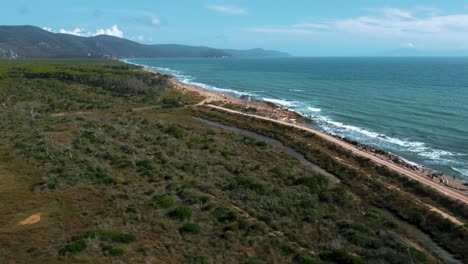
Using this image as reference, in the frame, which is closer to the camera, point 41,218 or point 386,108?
point 41,218

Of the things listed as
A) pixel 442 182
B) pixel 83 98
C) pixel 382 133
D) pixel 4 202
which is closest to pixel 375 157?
pixel 442 182

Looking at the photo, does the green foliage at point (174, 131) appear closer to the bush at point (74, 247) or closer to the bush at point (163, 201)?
the bush at point (163, 201)

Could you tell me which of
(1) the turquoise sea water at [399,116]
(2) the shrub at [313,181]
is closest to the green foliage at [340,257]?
(2) the shrub at [313,181]

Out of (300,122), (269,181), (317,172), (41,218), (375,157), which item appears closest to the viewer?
(41,218)

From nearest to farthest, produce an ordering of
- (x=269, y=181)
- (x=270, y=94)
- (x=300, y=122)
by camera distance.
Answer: (x=269, y=181) < (x=300, y=122) < (x=270, y=94)

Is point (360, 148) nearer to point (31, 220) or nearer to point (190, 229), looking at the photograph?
point (190, 229)

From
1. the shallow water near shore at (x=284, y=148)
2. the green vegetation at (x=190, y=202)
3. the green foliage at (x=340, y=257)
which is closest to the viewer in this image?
the green foliage at (x=340, y=257)

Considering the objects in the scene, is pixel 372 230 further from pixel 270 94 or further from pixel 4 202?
pixel 270 94
